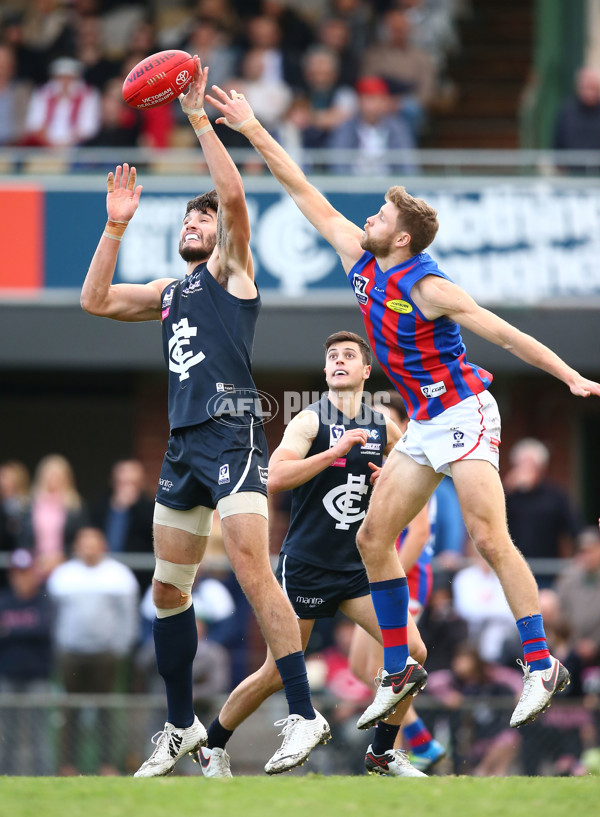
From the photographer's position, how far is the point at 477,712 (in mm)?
10320

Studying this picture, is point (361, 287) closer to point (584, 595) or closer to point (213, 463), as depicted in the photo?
point (213, 463)

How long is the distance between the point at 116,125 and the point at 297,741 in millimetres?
9596

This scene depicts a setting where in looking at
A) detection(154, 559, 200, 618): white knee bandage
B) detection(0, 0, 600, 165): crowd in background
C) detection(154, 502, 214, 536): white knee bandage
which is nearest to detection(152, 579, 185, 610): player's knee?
detection(154, 559, 200, 618): white knee bandage

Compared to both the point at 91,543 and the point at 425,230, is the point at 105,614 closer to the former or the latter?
the point at 91,543

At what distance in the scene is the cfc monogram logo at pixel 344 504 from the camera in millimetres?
7418

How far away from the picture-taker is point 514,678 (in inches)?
419

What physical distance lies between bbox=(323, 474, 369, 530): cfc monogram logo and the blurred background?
2.53 meters

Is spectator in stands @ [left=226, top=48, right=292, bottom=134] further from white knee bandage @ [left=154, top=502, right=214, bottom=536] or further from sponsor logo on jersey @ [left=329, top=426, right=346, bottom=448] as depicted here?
white knee bandage @ [left=154, top=502, right=214, bottom=536]

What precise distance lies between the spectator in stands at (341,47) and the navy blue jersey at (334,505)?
28.1 feet

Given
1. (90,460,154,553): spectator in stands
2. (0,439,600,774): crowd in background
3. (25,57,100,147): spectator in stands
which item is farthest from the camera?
(25,57,100,147): spectator in stands

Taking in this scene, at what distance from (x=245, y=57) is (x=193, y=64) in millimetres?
8651

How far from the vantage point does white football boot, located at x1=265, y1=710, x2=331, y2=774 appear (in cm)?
618

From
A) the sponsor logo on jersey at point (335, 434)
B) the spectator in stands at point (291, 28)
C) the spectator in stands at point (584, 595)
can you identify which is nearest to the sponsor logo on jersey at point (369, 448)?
the sponsor logo on jersey at point (335, 434)

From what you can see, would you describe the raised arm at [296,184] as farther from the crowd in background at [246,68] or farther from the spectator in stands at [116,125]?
the spectator in stands at [116,125]
